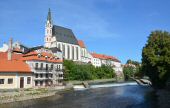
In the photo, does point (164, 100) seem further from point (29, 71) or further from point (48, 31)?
point (48, 31)

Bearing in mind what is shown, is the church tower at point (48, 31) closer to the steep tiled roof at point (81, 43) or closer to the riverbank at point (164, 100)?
the steep tiled roof at point (81, 43)

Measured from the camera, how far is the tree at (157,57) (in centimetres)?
5195

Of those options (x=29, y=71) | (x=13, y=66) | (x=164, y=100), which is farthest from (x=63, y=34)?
(x=164, y=100)

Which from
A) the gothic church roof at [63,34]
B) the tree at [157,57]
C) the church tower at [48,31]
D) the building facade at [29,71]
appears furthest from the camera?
the gothic church roof at [63,34]

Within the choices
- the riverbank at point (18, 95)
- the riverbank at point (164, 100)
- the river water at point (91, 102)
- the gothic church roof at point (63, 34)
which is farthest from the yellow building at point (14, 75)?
the gothic church roof at point (63, 34)

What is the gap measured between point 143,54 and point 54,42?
97.5 metres

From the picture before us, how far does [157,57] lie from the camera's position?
54.4 m

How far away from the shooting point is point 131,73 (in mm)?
165500

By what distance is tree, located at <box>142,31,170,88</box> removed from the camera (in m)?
52.0

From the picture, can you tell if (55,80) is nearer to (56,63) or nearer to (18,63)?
(56,63)

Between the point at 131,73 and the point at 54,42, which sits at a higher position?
the point at 54,42

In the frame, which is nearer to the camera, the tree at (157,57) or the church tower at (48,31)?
the tree at (157,57)

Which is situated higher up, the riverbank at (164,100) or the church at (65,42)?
the church at (65,42)

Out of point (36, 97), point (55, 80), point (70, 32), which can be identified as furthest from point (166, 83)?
point (70, 32)
